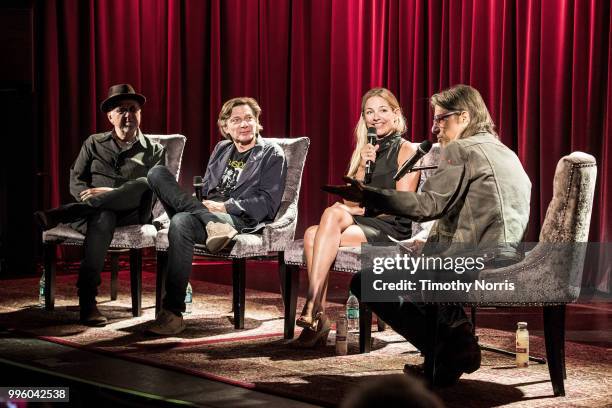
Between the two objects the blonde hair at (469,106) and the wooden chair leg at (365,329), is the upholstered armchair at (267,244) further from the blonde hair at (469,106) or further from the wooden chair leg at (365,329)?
the blonde hair at (469,106)

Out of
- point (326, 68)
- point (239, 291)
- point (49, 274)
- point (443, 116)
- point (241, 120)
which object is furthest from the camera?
point (326, 68)

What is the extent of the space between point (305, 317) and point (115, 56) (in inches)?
175

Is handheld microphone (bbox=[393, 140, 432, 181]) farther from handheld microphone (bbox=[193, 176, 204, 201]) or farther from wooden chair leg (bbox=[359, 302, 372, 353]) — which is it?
handheld microphone (bbox=[193, 176, 204, 201])

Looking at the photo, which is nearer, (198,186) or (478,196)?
(478,196)

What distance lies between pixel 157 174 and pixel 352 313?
1186 millimetres

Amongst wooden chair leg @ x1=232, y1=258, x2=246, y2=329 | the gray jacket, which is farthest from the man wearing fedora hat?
the gray jacket

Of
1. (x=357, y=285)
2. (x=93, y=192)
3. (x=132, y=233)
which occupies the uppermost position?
(x=93, y=192)

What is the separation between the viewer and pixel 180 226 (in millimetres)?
4434

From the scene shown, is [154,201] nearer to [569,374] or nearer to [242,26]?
[569,374]

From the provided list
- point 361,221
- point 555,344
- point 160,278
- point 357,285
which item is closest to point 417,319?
point 357,285

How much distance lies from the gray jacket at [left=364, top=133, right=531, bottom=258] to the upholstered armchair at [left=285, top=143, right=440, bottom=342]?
900 millimetres

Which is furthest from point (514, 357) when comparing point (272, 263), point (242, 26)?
point (242, 26)

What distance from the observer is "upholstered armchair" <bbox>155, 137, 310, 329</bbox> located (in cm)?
446

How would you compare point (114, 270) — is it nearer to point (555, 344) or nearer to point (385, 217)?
point (385, 217)
